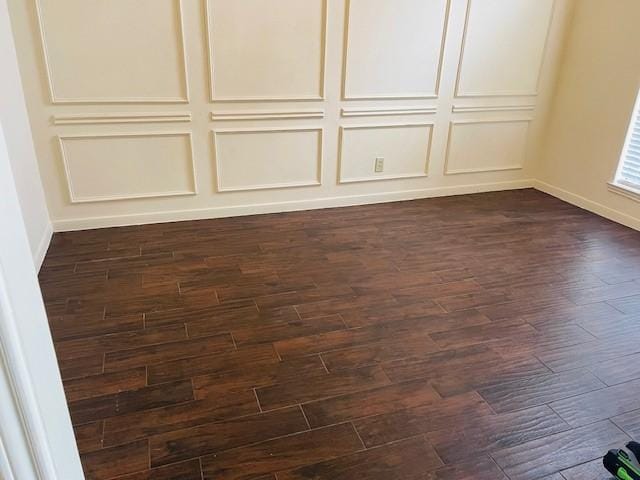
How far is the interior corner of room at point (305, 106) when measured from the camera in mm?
2980

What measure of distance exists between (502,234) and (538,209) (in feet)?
2.64

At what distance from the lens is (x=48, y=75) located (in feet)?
9.62

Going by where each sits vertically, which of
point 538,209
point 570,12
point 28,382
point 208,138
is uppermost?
point 570,12

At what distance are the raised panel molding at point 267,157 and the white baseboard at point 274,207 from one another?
6.6 inches

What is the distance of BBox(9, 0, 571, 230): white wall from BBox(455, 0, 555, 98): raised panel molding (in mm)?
11

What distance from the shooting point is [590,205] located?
4.03 m

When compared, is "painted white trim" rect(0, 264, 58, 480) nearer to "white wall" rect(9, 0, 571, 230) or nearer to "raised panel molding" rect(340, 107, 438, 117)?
"white wall" rect(9, 0, 571, 230)

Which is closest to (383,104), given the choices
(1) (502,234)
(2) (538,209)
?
(1) (502,234)

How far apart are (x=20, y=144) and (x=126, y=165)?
2.26 feet

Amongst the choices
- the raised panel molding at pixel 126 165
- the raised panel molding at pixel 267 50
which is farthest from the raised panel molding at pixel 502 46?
the raised panel molding at pixel 126 165

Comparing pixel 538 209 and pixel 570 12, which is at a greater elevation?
pixel 570 12

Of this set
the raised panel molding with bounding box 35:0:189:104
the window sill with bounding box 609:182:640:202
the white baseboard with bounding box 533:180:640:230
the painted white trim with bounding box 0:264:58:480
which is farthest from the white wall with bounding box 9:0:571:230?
the painted white trim with bounding box 0:264:58:480

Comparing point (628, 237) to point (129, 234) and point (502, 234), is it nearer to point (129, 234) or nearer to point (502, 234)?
point (502, 234)

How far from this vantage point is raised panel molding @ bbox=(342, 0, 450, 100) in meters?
3.47
